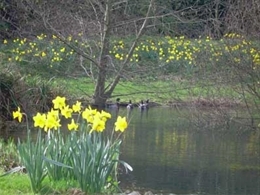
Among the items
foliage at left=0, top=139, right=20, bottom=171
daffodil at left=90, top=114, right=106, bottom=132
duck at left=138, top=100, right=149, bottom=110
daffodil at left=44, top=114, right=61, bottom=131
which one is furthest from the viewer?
duck at left=138, top=100, right=149, bottom=110

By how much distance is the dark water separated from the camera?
1157 centimetres

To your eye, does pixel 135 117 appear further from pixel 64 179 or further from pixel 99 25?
pixel 64 179

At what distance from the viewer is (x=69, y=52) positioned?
23.3m

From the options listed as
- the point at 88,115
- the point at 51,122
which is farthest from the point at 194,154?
the point at 51,122

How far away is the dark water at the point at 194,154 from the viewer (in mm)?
11570

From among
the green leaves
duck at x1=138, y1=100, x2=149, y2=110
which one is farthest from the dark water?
the green leaves

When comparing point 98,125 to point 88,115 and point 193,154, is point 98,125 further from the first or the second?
point 193,154

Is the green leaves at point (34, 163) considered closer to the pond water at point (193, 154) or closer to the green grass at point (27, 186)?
the green grass at point (27, 186)

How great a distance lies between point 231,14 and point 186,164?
151 inches

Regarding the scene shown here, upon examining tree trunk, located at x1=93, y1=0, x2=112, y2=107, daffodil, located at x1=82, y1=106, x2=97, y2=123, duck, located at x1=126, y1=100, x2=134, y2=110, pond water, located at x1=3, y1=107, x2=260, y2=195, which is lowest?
pond water, located at x1=3, y1=107, x2=260, y2=195

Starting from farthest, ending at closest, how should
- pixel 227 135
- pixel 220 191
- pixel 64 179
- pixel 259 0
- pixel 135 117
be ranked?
pixel 135 117 → pixel 227 135 → pixel 259 0 → pixel 220 191 → pixel 64 179

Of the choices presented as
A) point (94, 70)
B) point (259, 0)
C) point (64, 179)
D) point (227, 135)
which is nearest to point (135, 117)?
point (94, 70)

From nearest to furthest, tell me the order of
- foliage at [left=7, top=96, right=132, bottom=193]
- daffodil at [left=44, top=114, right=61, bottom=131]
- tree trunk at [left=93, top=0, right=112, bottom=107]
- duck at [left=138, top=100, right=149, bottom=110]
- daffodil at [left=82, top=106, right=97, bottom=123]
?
foliage at [left=7, top=96, right=132, bottom=193]
daffodil at [left=44, top=114, right=61, bottom=131]
daffodil at [left=82, top=106, right=97, bottom=123]
tree trunk at [left=93, top=0, right=112, bottom=107]
duck at [left=138, top=100, right=149, bottom=110]

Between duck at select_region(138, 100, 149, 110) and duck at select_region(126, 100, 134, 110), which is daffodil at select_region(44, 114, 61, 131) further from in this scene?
duck at select_region(138, 100, 149, 110)
